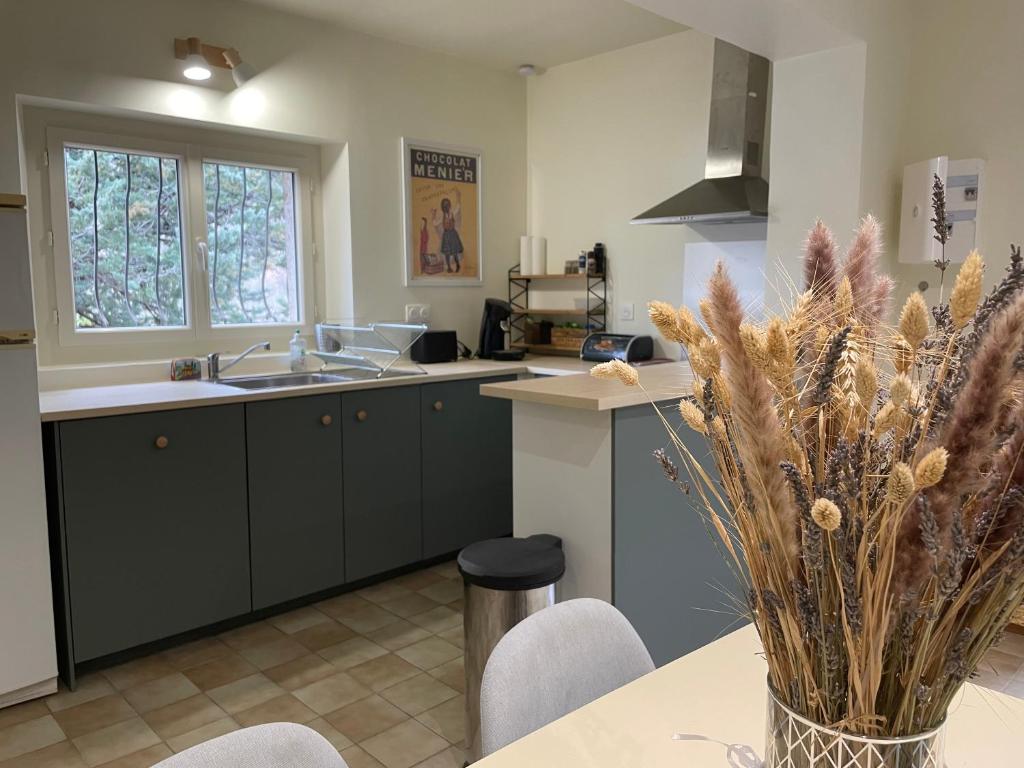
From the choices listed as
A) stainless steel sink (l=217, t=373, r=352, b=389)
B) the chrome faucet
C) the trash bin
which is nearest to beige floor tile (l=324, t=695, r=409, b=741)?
the trash bin

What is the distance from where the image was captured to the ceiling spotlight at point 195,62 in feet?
10.5

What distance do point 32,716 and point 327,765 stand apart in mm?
2018

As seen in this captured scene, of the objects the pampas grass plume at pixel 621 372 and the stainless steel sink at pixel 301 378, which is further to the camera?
the stainless steel sink at pixel 301 378

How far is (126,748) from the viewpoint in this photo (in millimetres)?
2215

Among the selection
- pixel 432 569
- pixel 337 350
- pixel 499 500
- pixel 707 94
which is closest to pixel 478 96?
pixel 707 94

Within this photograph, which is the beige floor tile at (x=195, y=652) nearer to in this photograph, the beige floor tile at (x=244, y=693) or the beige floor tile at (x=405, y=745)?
the beige floor tile at (x=244, y=693)

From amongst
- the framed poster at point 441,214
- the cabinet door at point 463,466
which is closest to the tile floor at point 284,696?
the cabinet door at point 463,466

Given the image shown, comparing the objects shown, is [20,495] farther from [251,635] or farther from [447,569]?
[447,569]

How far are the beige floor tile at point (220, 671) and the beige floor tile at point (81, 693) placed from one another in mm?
253

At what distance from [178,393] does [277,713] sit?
1.20 m

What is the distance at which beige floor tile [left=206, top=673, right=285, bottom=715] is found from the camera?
2443 millimetres

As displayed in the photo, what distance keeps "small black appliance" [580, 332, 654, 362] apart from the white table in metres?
2.79

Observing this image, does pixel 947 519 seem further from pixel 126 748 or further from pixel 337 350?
pixel 337 350

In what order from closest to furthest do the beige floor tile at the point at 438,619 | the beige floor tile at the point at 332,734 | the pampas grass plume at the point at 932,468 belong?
the pampas grass plume at the point at 932,468
the beige floor tile at the point at 332,734
the beige floor tile at the point at 438,619
